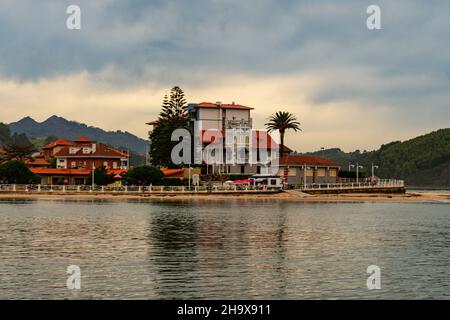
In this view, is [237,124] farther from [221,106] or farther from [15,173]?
[15,173]

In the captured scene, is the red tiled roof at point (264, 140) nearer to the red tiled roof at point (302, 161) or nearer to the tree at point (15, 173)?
the red tiled roof at point (302, 161)

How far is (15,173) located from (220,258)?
92525 mm

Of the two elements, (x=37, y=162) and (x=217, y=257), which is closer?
(x=217, y=257)

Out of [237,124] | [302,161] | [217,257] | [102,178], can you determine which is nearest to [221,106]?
[237,124]

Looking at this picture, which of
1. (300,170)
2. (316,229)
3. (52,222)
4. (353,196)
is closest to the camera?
(316,229)

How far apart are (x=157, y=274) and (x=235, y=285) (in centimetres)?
480

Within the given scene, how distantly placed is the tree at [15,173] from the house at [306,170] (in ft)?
168

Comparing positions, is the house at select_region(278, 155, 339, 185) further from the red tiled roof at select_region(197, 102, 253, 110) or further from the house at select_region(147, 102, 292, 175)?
the red tiled roof at select_region(197, 102, 253, 110)

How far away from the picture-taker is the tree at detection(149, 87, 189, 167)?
14650 centimetres

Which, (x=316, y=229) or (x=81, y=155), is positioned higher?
(x=81, y=155)

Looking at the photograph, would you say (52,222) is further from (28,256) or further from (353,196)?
(353,196)

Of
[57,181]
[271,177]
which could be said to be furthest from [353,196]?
[57,181]

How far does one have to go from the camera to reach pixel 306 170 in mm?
143625
